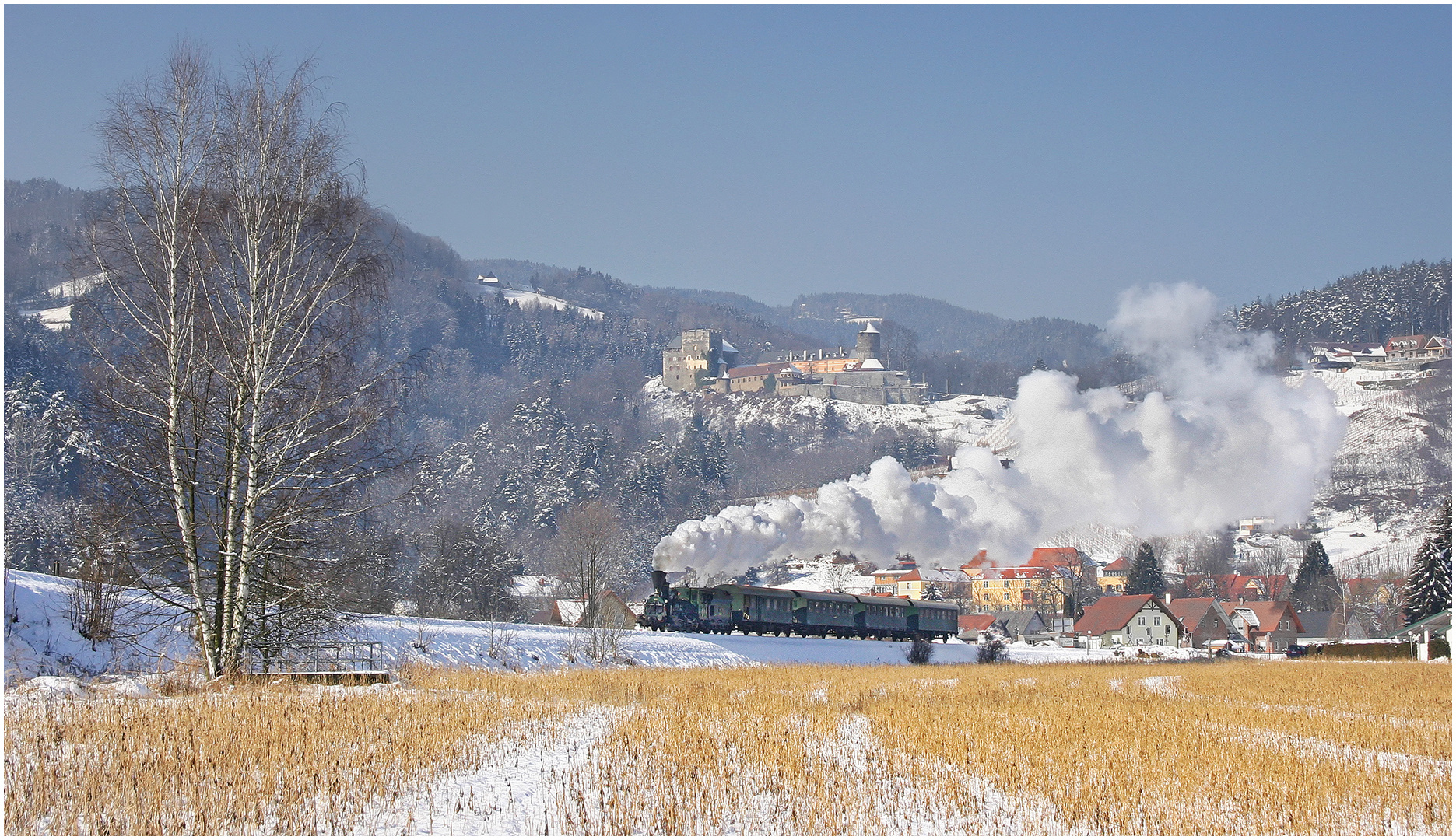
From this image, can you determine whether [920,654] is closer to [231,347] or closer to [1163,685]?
[1163,685]

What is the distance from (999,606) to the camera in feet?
452

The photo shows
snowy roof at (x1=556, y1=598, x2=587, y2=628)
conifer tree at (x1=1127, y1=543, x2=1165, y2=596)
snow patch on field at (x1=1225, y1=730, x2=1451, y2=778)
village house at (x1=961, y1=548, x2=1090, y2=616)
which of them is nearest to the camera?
snow patch on field at (x1=1225, y1=730, x2=1451, y2=778)

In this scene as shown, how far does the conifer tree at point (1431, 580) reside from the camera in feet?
209

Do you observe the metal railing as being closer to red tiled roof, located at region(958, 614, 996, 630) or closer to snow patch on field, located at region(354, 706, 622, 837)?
snow patch on field, located at region(354, 706, 622, 837)

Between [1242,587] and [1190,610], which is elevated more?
[1242,587]

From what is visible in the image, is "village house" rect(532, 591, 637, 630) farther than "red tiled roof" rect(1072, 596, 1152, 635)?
No

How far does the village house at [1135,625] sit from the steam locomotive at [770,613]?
87.1 feet

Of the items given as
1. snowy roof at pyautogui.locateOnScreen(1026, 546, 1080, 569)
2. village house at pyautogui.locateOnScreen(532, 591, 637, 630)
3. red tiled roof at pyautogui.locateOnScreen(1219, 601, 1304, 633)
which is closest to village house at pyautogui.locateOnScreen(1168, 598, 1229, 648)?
red tiled roof at pyautogui.locateOnScreen(1219, 601, 1304, 633)

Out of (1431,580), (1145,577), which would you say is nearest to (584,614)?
(1431,580)

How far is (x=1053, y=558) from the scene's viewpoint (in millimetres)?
156125

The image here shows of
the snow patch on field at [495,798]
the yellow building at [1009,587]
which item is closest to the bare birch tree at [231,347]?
the snow patch on field at [495,798]

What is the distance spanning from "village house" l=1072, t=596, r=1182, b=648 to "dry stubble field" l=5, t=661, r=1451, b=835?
213 feet

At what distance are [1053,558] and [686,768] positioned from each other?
5940 inches

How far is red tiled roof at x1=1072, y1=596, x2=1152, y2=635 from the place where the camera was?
3226 inches
